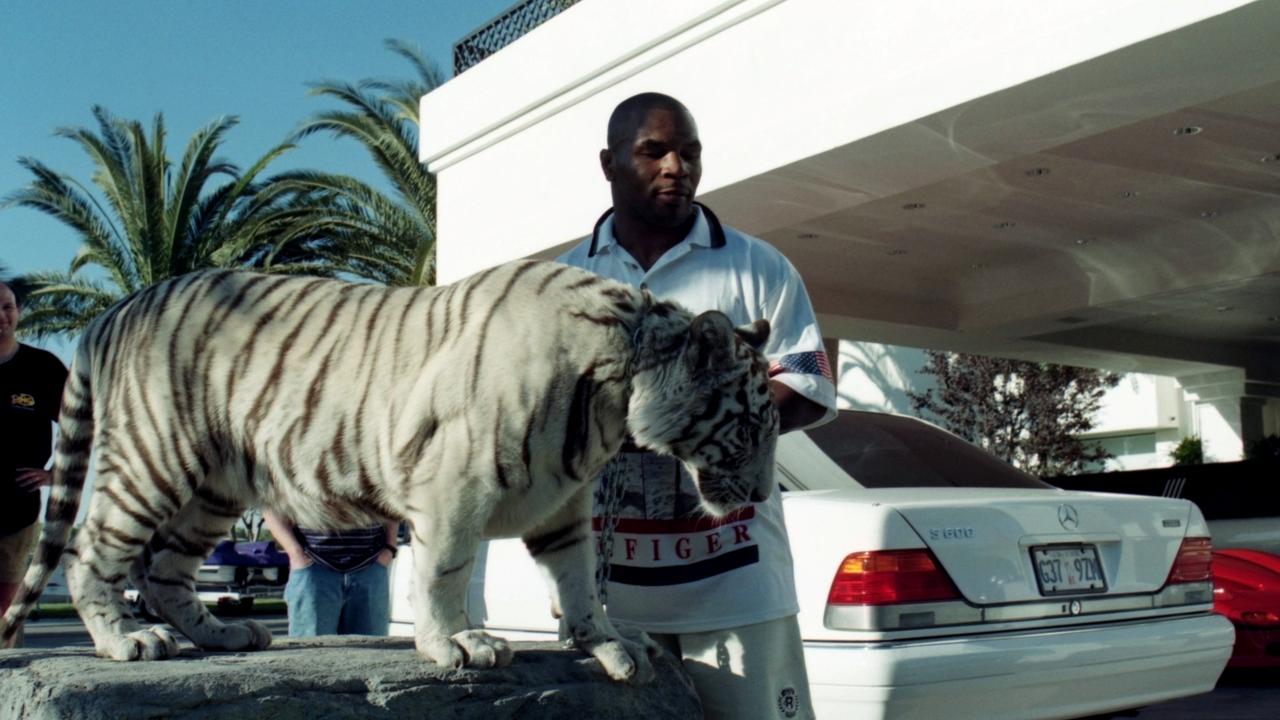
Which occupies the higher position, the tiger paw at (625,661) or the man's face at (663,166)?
the man's face at (663,166)

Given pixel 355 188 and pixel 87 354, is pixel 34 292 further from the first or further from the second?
pixel 87 354

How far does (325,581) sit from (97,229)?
16062 millimetres

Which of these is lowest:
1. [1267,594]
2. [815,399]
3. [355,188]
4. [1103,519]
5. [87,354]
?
[1267,594]

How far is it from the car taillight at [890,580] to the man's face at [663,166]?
1479 millimetres

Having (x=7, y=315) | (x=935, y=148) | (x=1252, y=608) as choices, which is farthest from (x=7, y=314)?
(x=935, y=148)

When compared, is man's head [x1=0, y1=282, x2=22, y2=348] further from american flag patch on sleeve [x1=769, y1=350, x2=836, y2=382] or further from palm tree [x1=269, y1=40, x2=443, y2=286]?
palm tree [x1=269, y1=40, x2=443, y2=286]

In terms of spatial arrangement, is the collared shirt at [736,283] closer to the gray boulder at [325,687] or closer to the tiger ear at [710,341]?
the tiger ear at [710,341]

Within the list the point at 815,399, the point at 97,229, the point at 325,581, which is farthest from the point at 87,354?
the point at 97,229

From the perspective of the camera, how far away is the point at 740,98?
11.2m

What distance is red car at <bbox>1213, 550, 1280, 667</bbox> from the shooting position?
7.67 metres

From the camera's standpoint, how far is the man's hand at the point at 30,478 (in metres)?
4.63

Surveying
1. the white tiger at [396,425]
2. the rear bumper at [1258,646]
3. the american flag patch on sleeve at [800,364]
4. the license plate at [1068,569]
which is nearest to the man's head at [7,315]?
the white tiger at [396,425]

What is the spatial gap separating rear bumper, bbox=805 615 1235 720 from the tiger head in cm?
150

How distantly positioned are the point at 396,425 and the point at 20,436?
10.3 feet
